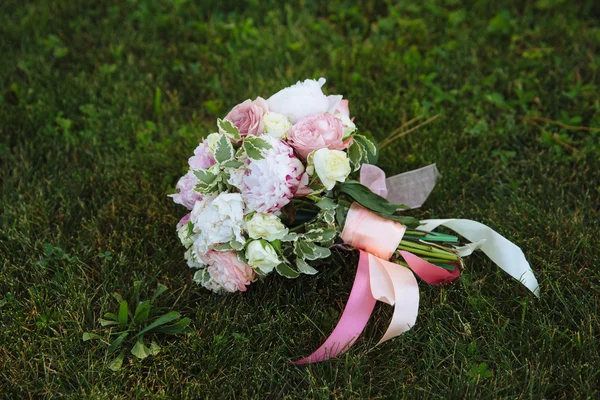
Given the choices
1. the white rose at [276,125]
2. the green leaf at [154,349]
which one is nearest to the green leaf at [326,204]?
the white rose at [276,125]

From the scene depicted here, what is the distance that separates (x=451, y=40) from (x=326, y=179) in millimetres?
1702

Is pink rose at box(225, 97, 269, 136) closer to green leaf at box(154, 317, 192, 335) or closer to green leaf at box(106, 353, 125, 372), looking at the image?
green leaf at box(154, 317, 192, 335)

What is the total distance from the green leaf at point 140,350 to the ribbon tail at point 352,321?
0.42m

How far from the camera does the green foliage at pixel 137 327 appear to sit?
189 cm

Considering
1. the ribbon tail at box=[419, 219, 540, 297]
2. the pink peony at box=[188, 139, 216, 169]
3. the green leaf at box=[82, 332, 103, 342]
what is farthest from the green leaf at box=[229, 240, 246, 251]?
the ribbon tail at box=[419, 219, 540, 297]

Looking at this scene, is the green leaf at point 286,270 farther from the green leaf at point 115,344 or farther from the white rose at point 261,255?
the green leaf at point 115,344

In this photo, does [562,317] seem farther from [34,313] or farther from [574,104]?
[34,313]

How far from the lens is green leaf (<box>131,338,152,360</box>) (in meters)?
1.88

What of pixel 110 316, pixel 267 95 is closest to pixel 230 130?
pixel 110 316

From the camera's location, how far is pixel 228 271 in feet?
6.15

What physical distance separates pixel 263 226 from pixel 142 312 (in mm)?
465

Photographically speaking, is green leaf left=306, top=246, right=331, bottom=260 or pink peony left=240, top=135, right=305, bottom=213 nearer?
pink peony left=240, top=135, right=305, bottom=213

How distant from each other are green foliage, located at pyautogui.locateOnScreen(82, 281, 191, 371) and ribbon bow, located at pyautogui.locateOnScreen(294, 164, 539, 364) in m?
0.41

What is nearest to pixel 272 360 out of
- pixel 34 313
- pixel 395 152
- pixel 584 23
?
pixel 34 313
